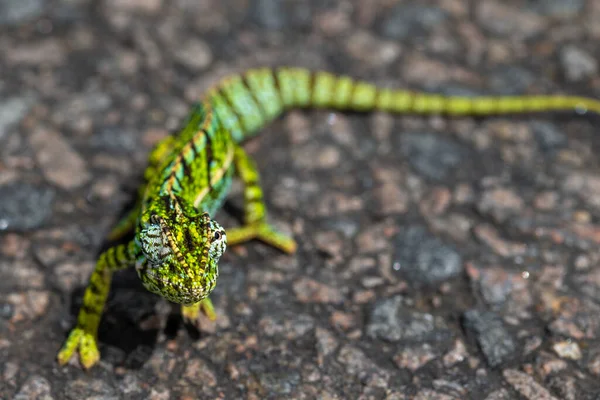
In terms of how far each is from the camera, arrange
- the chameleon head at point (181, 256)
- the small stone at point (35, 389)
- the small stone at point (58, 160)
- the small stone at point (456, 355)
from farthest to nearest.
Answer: the small stone at point (58, 160), the small stone at point (456, 355), the small stone at point (35, 389), the chameleon head at point (181, 256)

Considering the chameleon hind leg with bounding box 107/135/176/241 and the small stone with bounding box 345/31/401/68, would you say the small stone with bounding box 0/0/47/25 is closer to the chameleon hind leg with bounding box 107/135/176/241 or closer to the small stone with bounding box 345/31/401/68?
the chameleon hind leg with bounding box 107/135/176/241

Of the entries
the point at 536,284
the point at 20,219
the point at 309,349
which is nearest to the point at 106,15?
the point at 20,219

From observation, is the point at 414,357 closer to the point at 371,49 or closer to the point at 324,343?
the point at 324,343

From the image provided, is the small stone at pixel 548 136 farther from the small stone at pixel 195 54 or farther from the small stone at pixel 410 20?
the small stone at pixel 195 54

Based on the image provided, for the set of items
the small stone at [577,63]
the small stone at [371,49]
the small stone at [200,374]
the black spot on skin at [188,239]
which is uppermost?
the black spot on skin at [188,239]

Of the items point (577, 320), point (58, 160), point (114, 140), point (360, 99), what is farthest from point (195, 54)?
point (577, 320)

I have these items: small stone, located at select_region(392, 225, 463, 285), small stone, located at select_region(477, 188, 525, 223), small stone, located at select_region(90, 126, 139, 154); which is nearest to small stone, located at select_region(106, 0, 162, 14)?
small stone, located at select_region(90, 126, 139, 154)

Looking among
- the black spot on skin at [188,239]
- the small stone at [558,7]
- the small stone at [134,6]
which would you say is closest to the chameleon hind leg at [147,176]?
the black spot on skin at [188,239]
